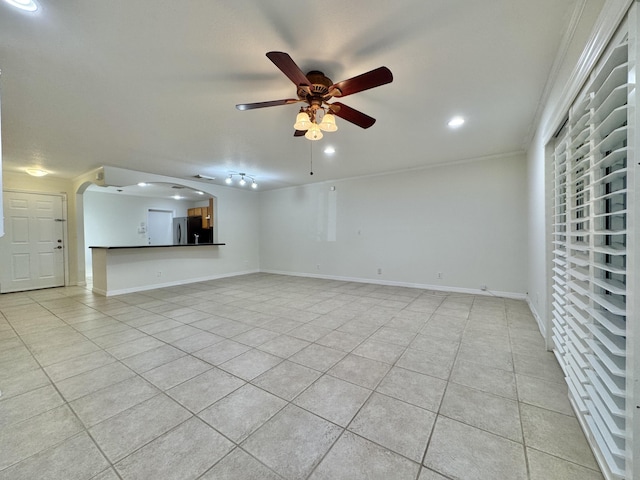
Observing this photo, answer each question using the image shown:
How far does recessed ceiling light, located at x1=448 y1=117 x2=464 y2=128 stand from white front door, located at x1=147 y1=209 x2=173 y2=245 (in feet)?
29.5

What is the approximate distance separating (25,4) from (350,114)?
2.09 meters

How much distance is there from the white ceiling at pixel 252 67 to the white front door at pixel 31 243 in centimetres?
Answer: 246

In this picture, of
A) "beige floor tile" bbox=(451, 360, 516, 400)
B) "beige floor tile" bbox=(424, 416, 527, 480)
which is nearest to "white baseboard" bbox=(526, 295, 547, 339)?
"beige floor tile" bbox=(451, 360, 516, 400)

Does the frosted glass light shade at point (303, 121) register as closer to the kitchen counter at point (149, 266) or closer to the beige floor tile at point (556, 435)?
the beige floor tile at point (556, 435)

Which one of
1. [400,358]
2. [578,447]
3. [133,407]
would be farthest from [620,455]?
[133,407]

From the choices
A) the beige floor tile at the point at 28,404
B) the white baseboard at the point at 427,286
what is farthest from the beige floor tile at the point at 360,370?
the white baseboard at the point at 427,286

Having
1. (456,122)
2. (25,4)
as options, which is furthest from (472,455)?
(25,4)

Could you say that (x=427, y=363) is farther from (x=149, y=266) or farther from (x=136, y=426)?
(x=149, y=266)

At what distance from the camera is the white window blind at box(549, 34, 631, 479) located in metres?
1.08

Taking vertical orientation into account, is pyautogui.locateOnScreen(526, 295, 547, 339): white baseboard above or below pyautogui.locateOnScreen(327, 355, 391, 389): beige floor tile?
above

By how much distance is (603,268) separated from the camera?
3.73ft

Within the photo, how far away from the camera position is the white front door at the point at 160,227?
846 cm

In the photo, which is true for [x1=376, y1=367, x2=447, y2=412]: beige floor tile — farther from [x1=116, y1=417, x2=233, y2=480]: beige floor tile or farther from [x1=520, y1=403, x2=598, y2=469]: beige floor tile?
[x1=116, y1=417, x2=233, y2=480]: beige floor tile

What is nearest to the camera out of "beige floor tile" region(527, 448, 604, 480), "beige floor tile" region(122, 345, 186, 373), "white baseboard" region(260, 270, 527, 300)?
"beige floor tile" region(527, 448, 604, 480)
